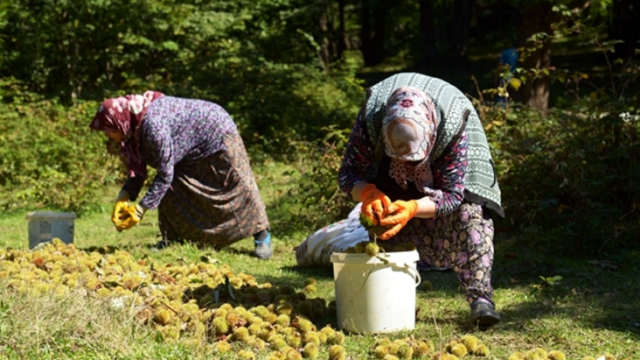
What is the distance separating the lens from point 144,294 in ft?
14.0

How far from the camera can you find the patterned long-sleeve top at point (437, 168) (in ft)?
12.9

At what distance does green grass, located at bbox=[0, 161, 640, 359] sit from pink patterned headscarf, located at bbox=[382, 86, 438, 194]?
726 millimetres

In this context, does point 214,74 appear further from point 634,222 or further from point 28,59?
point 634,222

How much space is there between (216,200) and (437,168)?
8.72 ft

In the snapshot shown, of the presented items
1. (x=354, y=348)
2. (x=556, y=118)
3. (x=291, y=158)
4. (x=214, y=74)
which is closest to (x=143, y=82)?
(x=214, y=74)

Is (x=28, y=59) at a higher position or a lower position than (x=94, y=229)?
higher

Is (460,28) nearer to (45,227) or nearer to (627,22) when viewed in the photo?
(627,22)

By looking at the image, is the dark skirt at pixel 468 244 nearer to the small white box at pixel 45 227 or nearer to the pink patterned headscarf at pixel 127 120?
the pink patterned headscarf at pixel 127 120

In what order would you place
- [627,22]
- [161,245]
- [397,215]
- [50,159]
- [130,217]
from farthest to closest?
[627,22], [50,159], [161,245], [130,217], [397,215]

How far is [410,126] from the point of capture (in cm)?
365

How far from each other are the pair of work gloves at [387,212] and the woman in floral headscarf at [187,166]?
7.83ft

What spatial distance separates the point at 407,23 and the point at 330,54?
801 centimetres

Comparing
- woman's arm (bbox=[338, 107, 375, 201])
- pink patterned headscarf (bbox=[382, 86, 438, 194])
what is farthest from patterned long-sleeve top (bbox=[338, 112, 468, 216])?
pink patterned headscarf (bbox=[382, 86, 438, 194])

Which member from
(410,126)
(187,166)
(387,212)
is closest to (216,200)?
(187,166)
